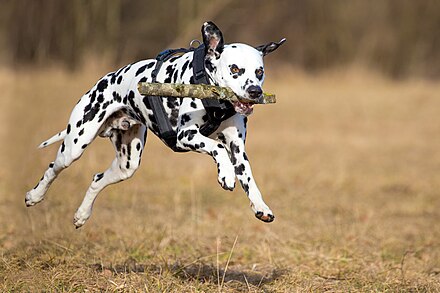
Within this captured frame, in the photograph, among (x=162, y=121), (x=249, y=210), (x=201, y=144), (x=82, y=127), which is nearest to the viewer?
(x=201, y=144)

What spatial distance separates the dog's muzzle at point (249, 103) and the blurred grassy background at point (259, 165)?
4.03 feet

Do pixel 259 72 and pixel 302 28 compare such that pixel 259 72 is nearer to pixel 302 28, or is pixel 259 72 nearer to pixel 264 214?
pixel 264 214

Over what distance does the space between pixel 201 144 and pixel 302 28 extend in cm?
2183

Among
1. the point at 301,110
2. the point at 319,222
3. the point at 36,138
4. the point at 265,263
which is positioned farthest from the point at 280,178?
the point at 301,110

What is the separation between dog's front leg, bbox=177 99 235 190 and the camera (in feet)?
16.9

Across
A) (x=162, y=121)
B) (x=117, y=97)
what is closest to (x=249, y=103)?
(x=162, y=121)

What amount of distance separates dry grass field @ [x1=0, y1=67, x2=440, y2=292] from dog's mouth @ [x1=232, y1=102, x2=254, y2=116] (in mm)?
1274

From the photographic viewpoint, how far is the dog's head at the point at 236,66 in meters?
5.35

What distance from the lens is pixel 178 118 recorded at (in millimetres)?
5840

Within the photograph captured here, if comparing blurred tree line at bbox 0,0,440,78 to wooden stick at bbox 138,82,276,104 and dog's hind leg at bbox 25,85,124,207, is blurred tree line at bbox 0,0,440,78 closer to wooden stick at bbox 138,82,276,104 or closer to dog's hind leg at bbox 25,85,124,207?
dog's hind leg at bbox 25,85,124,207

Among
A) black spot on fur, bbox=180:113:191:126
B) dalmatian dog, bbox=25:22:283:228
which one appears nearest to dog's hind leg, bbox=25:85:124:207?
dalmatian dog, bbox=25:22:283:228

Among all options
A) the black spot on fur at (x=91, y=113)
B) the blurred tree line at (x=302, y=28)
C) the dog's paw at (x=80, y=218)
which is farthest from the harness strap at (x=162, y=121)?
the blurred tree line at (x=302, y=28)

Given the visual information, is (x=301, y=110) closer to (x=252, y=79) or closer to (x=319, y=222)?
(x=319, y=222)

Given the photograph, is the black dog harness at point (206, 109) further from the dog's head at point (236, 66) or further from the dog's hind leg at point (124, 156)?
the dog's hind leg at point (124, 156)
